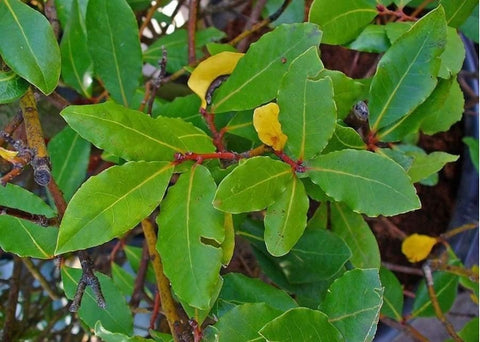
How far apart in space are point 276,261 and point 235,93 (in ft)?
0.71

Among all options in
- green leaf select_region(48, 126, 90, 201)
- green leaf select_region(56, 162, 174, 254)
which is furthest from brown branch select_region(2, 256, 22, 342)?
green leaf select_region(56, 162, 174, 254)

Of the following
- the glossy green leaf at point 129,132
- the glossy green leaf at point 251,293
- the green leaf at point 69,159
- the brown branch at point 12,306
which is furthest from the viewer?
the brown branch at point 12,306

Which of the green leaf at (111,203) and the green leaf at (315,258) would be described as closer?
the green leaf at (111,203)

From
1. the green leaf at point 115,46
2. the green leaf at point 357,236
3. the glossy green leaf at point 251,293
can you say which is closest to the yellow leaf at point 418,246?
the green leaf at point 357,236

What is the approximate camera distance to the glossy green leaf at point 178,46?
759 millimetres

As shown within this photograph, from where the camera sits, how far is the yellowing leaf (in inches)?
20.3

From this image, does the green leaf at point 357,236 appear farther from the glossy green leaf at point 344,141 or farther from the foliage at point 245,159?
the glossy green leaf at point 344,141

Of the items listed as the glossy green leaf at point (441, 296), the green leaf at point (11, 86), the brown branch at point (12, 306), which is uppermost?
the green leaf at point (11, 86)

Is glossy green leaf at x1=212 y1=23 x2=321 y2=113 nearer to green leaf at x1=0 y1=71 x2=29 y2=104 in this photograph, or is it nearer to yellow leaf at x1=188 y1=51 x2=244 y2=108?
yellow leaf at x1=188 y1=51 x2=244 y2=108

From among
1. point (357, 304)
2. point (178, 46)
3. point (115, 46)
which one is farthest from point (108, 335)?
point (178, 46)

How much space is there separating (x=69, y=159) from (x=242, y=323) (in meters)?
0.31

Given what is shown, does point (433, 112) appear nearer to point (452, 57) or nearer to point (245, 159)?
point (452, 57)

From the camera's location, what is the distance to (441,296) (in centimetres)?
84

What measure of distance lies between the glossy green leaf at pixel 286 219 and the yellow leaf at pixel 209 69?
140 mm
